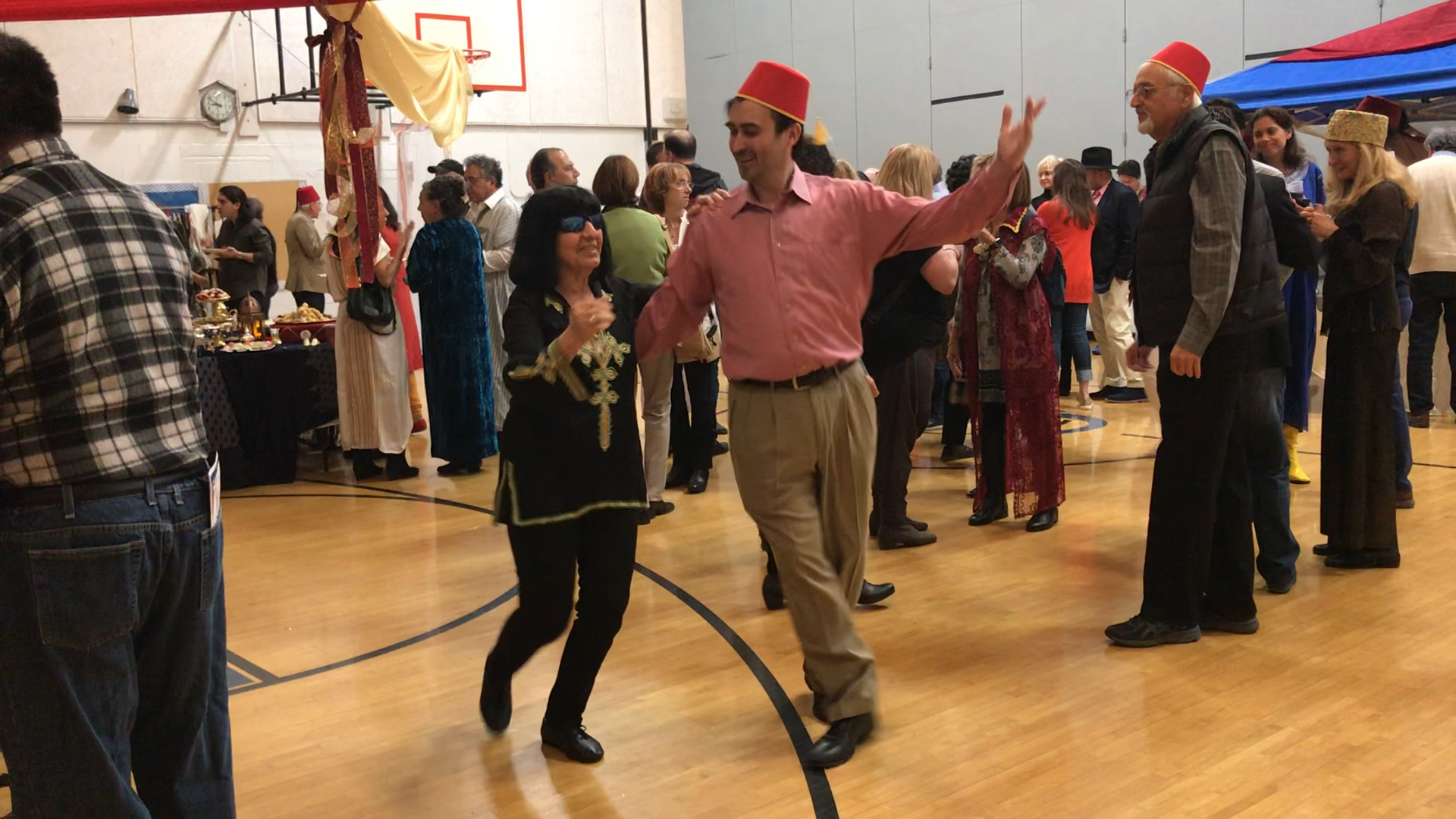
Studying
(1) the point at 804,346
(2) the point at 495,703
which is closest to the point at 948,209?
(1) the point at 804,346

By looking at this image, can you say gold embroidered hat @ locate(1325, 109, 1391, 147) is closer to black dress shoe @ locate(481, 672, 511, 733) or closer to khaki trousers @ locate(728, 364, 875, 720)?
khaki trousers @ locate(728, 364, 875, 720)

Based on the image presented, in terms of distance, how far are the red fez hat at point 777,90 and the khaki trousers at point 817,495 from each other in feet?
2.13

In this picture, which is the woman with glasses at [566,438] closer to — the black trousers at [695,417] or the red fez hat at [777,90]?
the red fez hat at [777,90]

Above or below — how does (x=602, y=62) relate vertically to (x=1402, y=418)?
above

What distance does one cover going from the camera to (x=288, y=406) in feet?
23.0

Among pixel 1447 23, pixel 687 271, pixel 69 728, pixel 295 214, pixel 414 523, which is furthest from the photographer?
pixel 295 214

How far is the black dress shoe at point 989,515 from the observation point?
218 inches

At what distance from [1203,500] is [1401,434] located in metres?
2.03

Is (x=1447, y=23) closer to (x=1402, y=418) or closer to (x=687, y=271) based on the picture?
(x=1402, y=418)

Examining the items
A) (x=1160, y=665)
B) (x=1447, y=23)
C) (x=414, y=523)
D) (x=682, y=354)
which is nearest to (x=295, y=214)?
(x=414, y=523)

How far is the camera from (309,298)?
9.81m

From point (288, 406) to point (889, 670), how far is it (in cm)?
440

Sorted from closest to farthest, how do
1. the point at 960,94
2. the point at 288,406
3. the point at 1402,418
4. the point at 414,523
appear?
the point at 1402,418 < the point at 414,523 < the point at 288,406 < the point at 960,94

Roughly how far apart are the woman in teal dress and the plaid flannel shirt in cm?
451
